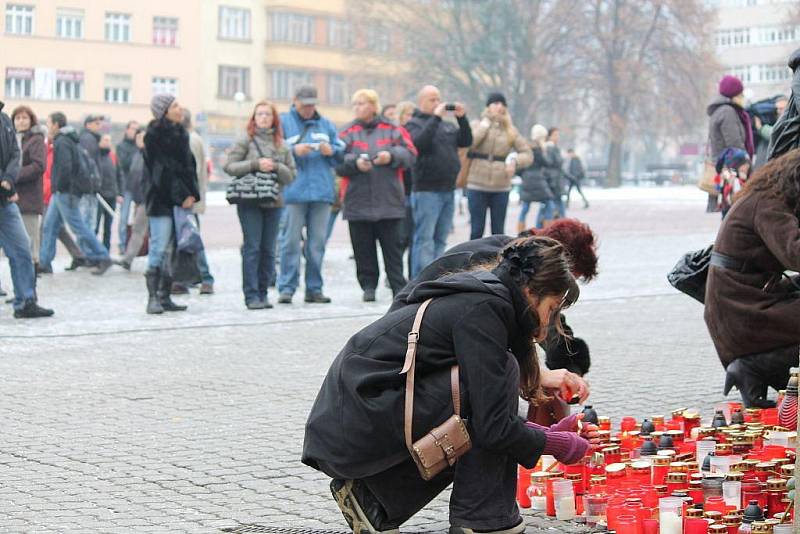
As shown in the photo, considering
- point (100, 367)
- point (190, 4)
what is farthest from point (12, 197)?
point (190, 4)

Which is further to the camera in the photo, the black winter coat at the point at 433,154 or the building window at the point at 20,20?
the building window at the point at 20,20

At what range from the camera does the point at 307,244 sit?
14242 millimetres

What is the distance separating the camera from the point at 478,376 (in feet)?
16.4

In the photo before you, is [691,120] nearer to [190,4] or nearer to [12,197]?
[190,4]

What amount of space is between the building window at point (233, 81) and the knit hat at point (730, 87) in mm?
61349

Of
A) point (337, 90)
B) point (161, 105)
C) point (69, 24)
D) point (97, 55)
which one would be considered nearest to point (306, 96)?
point (161, 105)

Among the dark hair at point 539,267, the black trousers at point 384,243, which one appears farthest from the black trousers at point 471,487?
the black trousers at point 384,243

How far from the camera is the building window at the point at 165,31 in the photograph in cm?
7081

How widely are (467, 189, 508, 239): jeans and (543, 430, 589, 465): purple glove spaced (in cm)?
1025

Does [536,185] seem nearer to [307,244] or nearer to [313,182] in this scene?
[307,244]

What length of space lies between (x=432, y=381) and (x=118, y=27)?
2620 inches

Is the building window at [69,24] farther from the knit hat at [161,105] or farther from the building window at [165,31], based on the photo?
the knit hat at [161,105]

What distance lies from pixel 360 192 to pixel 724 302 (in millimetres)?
6594

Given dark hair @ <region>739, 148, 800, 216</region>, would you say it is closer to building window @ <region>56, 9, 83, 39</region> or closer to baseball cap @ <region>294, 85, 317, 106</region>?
baseball cap @ <region>294, 85, 317, 106</region>
